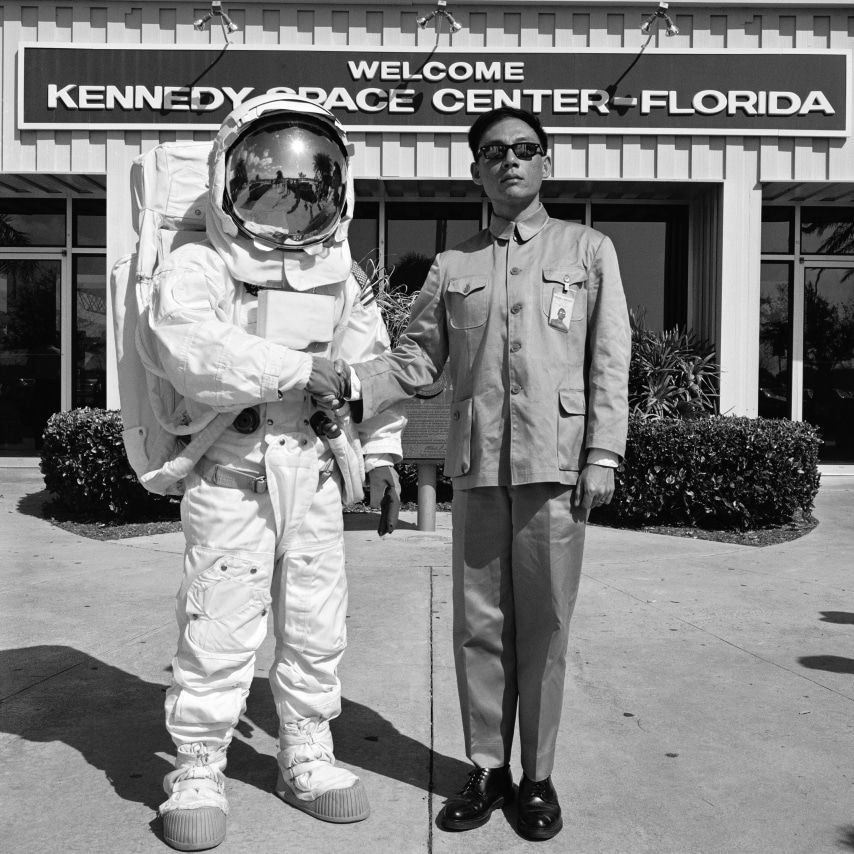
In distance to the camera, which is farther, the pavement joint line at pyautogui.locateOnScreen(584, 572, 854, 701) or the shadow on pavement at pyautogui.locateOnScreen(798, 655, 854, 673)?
the shadow on pavement at pyautogui.locateOnScreen(798, 655, 854, 673)

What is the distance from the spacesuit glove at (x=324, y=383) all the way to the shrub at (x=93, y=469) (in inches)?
197

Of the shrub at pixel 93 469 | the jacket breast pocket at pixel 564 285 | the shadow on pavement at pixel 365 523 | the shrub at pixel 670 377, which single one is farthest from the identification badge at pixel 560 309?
the shrub at pixel 670 377

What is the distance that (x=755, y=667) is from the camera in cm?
405

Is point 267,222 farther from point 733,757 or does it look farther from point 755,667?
point 755,667

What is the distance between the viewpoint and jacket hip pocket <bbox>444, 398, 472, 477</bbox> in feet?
9.17

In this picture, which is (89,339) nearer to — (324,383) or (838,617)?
(838,617)

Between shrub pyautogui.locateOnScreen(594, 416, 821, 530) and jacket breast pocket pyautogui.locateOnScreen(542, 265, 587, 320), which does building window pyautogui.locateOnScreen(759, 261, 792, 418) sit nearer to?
shrub pyautogui.locateOnScreen(594, 416, 821, 530)

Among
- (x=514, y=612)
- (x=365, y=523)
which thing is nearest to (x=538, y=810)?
(x=514, y=612)

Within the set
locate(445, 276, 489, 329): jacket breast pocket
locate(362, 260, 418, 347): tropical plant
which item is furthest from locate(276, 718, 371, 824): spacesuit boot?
locate(362, 260, 418, 347): tropical plant

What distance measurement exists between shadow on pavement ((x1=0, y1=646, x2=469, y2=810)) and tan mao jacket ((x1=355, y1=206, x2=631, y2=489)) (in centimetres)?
98

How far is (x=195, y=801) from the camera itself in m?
2.59

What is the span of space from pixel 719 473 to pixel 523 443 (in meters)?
5.11

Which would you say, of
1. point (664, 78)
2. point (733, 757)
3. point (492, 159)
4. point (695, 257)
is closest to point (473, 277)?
point (492, 159)

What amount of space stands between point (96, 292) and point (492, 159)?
28.0 feet
